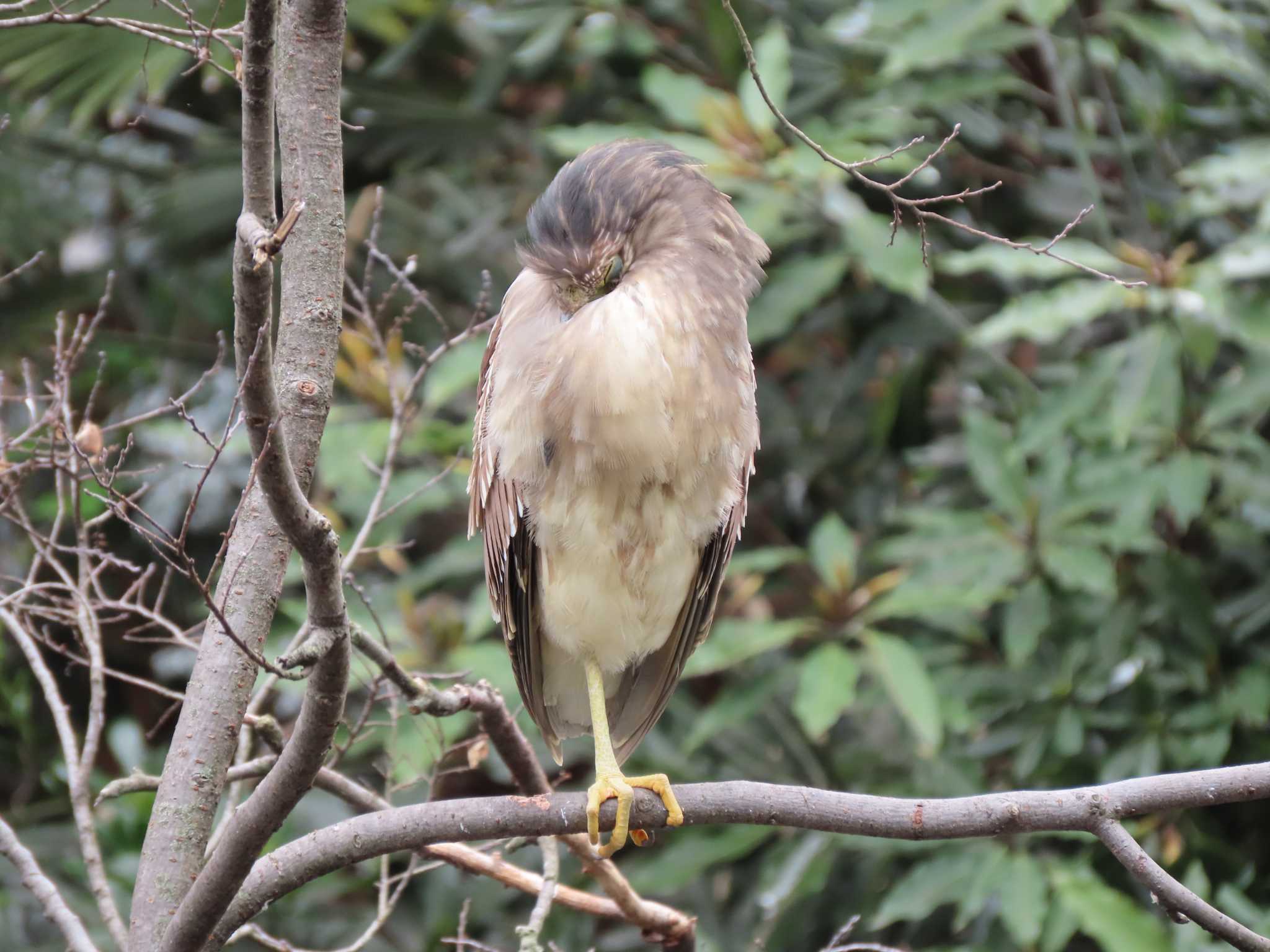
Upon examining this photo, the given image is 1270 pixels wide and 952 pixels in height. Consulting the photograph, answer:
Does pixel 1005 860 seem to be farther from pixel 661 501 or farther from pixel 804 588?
pixel 661 501

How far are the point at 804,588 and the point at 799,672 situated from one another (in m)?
0.60

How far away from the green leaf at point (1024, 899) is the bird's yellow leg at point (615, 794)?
45.6 inches

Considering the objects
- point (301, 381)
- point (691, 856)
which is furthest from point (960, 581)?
point (301, 381)

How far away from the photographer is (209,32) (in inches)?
67.9

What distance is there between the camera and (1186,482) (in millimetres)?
3145

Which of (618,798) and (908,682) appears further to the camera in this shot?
(908,682)

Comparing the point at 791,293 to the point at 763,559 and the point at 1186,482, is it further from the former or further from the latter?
the point at 1186,482

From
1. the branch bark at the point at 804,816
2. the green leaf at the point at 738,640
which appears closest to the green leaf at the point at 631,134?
the green leaf at the point at 738,640

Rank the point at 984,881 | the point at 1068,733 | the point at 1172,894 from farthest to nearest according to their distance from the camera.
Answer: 1. the point at 1068,733
2. the point at 984,881
3. the point at 1172,894

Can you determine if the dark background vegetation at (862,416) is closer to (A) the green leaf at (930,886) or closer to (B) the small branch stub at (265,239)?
(A) the green leaf at (930,886)

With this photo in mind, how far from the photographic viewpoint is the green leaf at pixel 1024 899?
9.35ft

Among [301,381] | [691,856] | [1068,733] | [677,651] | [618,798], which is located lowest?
[691,856]

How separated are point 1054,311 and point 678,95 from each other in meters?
1.18

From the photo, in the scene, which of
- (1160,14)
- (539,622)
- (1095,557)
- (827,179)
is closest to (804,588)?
(1095,557)
